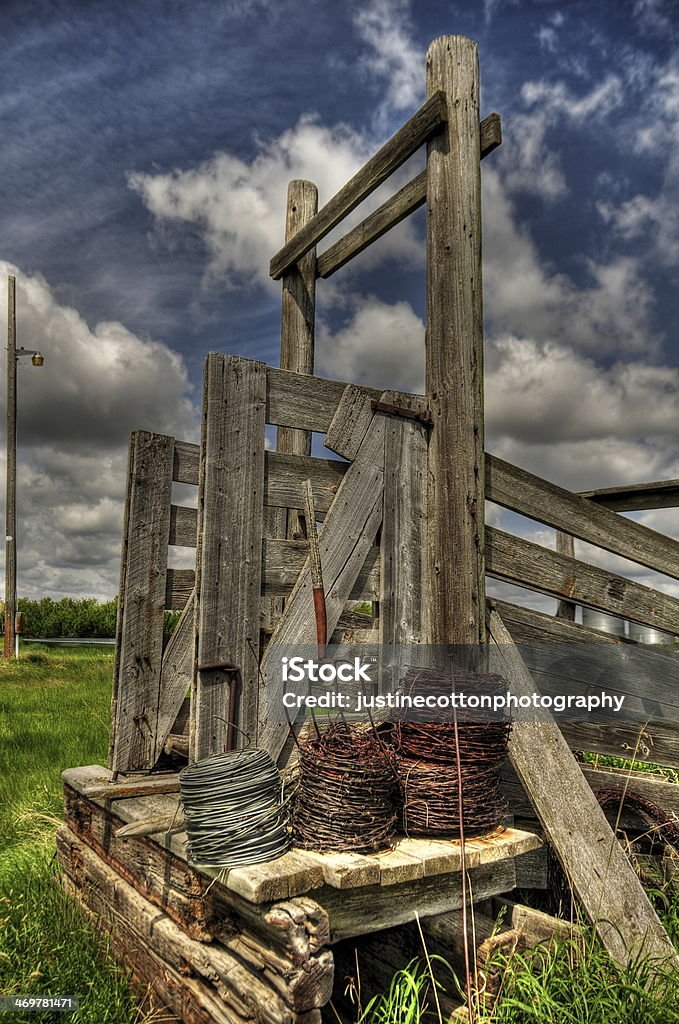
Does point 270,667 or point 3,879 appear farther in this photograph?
point 3,879

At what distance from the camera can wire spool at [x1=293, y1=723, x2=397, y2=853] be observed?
279cm

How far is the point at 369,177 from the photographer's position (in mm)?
4551

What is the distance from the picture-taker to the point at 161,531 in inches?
190

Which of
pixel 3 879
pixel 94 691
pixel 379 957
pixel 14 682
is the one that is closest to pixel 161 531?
pixel 3 879

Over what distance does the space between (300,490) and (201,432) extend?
55cm

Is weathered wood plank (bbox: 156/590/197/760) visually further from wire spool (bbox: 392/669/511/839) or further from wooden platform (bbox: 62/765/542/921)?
wire spool (bbox: 392/669/511/839)

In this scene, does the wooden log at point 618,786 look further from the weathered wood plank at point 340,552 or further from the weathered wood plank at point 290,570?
the weathered wood plank at point 340,552

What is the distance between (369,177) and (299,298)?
3.84 ft

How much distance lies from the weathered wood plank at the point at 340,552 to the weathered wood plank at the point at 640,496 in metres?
1.89

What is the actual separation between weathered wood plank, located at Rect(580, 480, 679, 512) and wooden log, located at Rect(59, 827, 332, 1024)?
347cm

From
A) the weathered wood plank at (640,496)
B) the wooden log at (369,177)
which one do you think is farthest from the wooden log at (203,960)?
the wooden log at (369,177)

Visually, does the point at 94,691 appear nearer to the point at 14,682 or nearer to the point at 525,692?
the point at 14,682

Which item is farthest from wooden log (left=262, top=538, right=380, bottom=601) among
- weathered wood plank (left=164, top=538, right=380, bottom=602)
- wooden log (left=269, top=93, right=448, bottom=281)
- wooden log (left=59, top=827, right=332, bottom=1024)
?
wooden log (left=269, top=93, right=448, bottom=281)

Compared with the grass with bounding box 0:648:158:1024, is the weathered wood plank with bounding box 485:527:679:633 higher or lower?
higher
